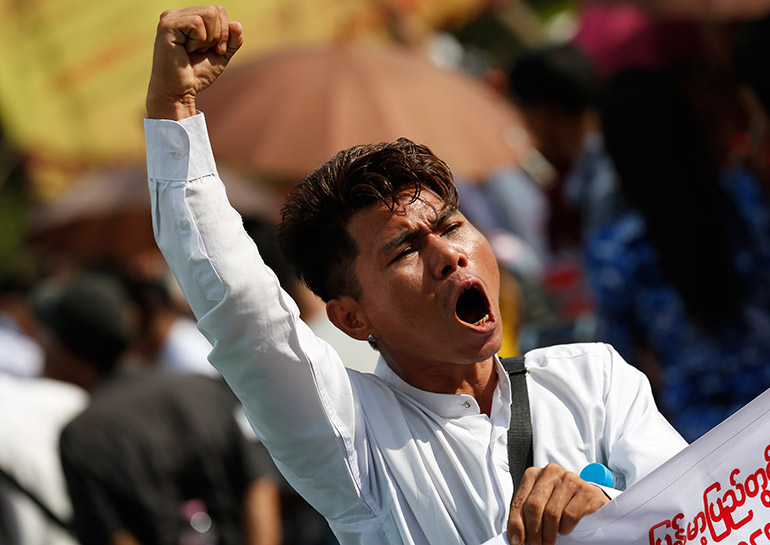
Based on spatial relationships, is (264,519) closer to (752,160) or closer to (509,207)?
(752,160)

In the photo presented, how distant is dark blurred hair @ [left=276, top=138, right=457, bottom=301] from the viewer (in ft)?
7.29

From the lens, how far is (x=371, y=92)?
5.25 m

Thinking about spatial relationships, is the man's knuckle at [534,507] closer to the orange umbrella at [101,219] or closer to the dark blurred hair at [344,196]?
the dark blurred hair at [344,196]

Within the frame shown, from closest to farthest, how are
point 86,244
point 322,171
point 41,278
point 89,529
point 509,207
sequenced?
point 322,171 < point 89,529 < point 509,207 < point 86,244 < point 41,278

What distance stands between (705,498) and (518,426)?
375mm

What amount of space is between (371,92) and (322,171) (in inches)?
120

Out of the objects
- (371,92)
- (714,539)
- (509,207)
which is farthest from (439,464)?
(509,207)

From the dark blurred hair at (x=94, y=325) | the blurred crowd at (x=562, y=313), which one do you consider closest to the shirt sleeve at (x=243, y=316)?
the blurred crowd at (x=562, y=313)

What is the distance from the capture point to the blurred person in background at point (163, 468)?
4.38m

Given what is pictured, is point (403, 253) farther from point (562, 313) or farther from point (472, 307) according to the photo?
point (562, 313)

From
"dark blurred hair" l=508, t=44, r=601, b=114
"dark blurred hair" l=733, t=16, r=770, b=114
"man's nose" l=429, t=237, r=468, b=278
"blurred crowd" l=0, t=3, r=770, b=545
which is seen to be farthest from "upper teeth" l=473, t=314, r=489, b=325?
"dark blurred hair" l=508, t=44, r=601, b=114

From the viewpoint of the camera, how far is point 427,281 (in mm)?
2174

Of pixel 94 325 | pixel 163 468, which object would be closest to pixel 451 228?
pixel 163 468

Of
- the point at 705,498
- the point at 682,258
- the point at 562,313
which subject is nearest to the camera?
the point at 705,498
